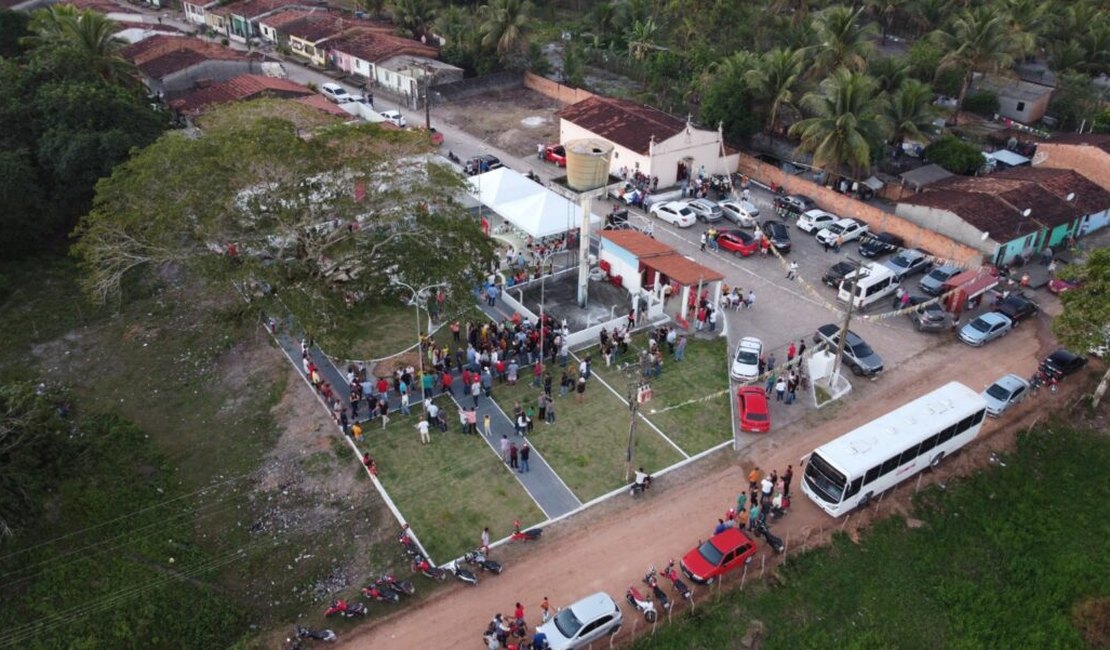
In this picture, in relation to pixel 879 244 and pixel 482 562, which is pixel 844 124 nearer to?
pixel 879 244

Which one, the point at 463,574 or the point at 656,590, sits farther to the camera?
the point at 463,574

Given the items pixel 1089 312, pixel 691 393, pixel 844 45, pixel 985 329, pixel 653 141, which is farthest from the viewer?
pixel 844 45

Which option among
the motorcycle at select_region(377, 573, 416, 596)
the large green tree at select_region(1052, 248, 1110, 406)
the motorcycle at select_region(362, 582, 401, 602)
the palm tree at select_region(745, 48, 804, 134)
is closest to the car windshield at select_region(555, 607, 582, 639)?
the motorcycle at select_region(377, 573, 416, 596)

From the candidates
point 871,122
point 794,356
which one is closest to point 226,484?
point 794,356

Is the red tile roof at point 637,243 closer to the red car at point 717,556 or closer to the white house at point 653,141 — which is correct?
the white house at point 653,141

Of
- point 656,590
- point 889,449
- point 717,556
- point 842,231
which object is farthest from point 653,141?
point 656,590

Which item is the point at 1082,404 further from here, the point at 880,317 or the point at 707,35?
the point at 707,35

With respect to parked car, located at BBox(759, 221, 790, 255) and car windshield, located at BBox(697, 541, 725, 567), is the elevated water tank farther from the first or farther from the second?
car windshield, located at BBox(697, 541, 725, 567)
